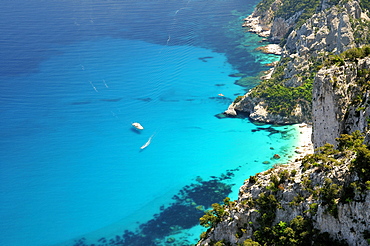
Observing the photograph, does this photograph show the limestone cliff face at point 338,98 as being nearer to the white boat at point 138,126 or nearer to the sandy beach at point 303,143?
the sandy beach at point 303,143

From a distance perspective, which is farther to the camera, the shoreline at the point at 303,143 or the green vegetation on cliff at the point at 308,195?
the shoreline at the point at 303,143

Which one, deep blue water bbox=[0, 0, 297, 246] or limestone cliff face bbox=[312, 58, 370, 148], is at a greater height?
limestone cliff face bbox=[312, 58, 370, 148]

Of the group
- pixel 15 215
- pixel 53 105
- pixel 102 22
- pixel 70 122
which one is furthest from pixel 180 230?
pixel 102 22

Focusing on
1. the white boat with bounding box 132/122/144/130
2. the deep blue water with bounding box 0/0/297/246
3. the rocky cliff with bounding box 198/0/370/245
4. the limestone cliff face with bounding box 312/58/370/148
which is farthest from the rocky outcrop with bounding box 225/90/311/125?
the limestone cliff face with bounding box 312/58/370/148

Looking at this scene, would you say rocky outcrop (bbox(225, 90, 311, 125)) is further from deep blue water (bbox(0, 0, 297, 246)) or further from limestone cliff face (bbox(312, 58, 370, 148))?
limestone cliff face (bbox(312, 58, 370, 148))

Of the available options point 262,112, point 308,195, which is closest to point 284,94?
point 262,112

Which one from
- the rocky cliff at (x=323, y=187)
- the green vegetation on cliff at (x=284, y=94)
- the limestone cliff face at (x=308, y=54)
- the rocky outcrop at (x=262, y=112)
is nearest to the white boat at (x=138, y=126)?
the rocky outcrop at (x=262, y=112)
